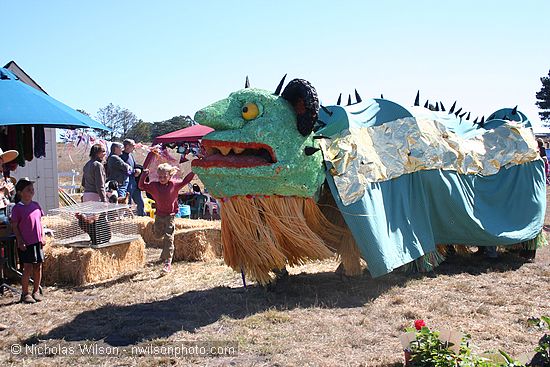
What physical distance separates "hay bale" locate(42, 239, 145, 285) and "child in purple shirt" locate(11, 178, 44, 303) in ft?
2.38

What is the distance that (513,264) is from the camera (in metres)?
7.30

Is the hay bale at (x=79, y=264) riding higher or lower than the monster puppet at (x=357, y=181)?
lower

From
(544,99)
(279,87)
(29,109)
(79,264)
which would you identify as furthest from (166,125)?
(279,87)

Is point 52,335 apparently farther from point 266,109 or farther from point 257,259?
point 266,109

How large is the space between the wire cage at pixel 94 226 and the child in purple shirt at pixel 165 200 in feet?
1.22

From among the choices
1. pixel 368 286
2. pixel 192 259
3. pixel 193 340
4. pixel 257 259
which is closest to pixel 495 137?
pixel 368 286

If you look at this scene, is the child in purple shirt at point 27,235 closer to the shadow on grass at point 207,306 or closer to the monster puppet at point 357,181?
the shadow on grass at point 207,306

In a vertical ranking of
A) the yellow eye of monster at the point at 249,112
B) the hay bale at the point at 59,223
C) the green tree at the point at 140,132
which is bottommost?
the hay bale at the point at 59,223

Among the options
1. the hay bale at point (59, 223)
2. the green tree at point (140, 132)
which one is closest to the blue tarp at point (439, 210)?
the hay bale at point (59, 223)

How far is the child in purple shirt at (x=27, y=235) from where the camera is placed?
552cm

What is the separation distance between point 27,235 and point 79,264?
0.97 metres

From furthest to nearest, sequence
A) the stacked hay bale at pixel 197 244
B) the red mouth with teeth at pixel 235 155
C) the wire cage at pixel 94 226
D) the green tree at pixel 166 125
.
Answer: the green tree at pixel 166 125 < the stacked hay bale at pixel 197 244 < the wire cage at pixel 94 226 < the red mouth with teeth at pixel 235 155

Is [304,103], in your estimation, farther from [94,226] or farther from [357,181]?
[94,226]

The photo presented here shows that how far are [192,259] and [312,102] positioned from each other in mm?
3578
